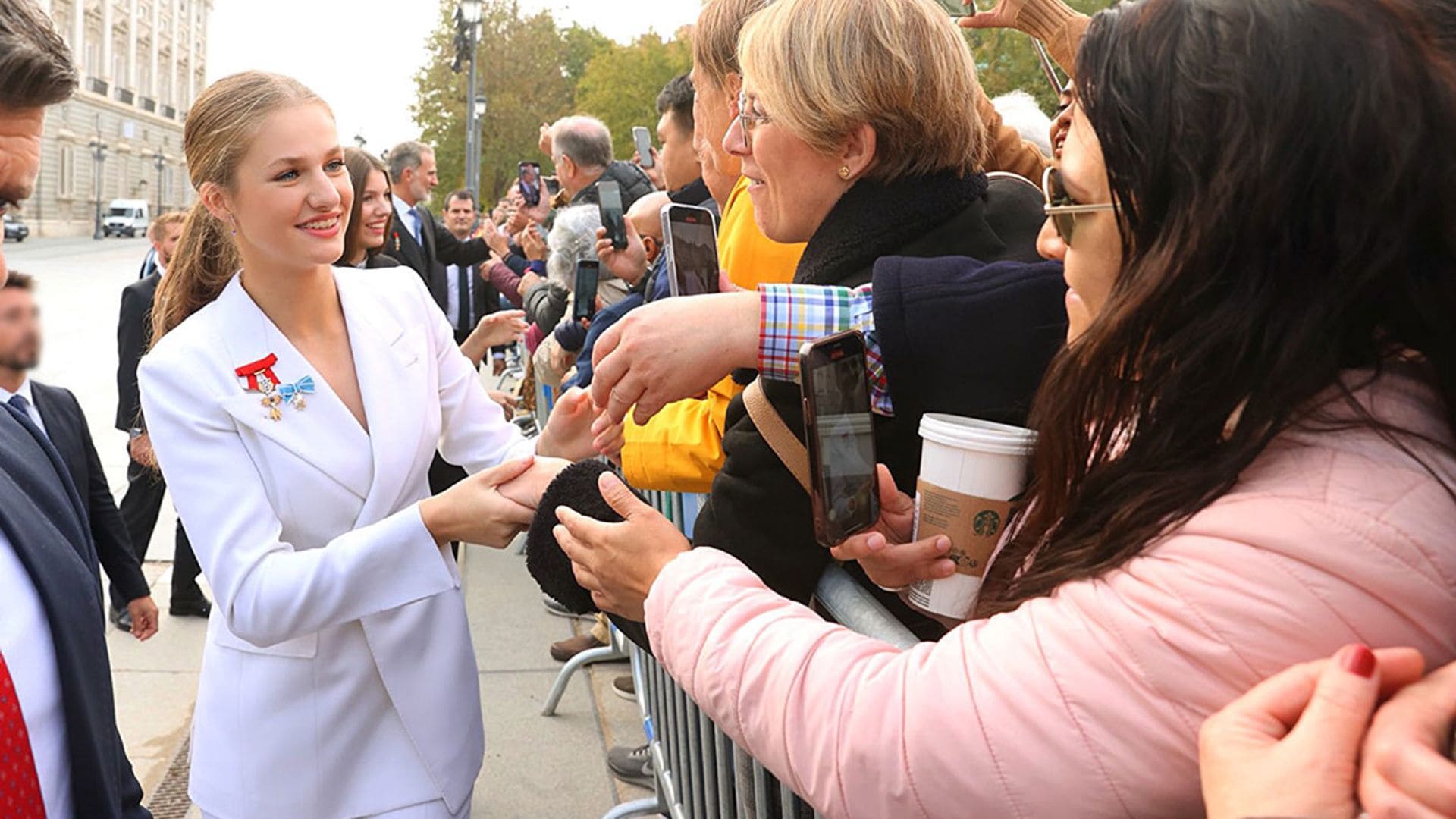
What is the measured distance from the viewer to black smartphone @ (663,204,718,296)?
232 cm

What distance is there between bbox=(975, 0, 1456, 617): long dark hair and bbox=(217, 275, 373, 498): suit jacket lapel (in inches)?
64.2

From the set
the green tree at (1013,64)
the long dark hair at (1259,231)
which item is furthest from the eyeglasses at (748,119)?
the green tree at (1013,64)

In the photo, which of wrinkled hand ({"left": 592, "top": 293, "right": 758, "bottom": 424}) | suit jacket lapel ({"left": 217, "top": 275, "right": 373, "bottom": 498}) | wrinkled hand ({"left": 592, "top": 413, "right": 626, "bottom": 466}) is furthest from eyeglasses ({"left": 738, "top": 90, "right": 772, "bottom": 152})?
suit jacket lapel ({"left": 217, "top": 275, "right": 373, "bottom": 498})

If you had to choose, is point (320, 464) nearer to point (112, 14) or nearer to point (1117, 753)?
point (1117, 753)

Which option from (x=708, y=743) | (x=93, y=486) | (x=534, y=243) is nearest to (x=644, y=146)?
(x=534, y=243)

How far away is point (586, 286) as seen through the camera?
5047mm

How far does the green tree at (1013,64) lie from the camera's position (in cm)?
1978

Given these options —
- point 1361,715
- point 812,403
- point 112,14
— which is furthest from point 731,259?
point 112,14

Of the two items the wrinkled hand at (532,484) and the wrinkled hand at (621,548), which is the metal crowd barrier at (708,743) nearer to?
the wrinkled hand at (621,548)

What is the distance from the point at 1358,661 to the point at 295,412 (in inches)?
81.9

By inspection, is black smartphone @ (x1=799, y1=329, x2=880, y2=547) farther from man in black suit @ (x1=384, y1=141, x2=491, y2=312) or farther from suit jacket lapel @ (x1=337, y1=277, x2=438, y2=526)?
man in black suit @ (x1=384, y1=141, x2=491, y2=312)

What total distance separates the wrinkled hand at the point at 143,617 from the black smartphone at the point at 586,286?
2.16m

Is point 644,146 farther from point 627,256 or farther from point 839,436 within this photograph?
point 839,436

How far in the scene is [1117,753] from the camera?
1.06 meters
